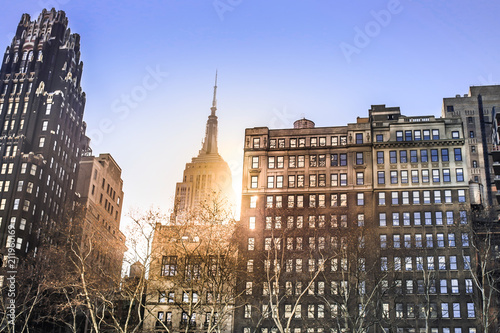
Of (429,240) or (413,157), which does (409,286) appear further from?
(413,157)

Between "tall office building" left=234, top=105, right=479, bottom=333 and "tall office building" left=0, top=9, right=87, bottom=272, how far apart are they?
4751 centimetres

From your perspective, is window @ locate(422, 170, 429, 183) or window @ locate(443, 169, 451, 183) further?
window @ locate(422, 170, 429, 183)

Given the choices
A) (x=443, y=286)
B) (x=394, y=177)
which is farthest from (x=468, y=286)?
(x=394, y=177)

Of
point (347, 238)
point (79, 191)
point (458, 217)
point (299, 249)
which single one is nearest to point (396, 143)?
point (458, 217)

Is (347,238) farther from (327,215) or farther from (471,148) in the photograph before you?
(471,148)

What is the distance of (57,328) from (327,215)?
61.2 metres

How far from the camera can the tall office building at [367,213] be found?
86.4 metres

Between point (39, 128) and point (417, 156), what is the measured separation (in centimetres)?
8650

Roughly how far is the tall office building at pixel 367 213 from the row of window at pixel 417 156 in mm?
174

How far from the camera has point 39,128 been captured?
134 meters

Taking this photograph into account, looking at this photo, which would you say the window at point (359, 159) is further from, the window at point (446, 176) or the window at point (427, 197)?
the window at point (446, 176)

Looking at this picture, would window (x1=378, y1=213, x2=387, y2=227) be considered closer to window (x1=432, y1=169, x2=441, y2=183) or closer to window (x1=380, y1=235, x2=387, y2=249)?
window (x1=380, y1=235, x2=387, y2=249)

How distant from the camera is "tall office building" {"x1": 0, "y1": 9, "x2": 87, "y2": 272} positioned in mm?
120500

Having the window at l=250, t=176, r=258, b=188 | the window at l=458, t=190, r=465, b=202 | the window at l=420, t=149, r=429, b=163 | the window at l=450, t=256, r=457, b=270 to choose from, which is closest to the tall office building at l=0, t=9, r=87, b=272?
the window at l=250, t=176, r=258, b=188
